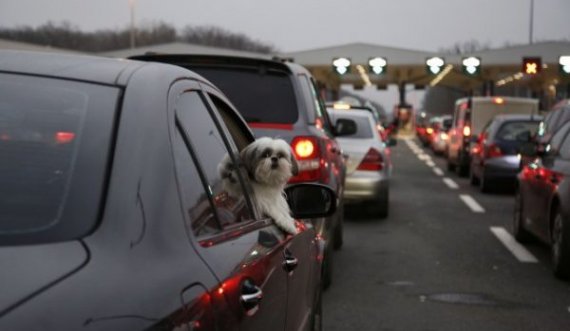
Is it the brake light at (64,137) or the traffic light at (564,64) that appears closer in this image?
the brake light at (64,137)

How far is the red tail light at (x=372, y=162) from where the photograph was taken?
47.3ft

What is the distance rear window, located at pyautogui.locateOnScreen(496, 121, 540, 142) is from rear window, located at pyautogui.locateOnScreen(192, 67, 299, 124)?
11.9m

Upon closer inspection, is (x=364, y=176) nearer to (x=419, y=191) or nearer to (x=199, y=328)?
(x=419, y=191)

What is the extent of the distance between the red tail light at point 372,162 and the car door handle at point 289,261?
414 inches

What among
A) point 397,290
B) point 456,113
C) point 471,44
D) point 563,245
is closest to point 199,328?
point 397,290

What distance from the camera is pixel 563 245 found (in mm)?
8734

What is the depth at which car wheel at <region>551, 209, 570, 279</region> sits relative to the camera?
8.70 metres

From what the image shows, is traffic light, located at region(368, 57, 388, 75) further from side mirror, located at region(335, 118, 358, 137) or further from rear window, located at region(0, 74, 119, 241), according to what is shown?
rear window, located at region(0, 74, 119, 241)

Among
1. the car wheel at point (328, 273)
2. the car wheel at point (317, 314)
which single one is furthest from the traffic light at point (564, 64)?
the car wheel at point (317, 314)

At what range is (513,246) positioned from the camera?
11672 millimetres

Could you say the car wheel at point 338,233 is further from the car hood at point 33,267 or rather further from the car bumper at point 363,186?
the car hood at point 33,267

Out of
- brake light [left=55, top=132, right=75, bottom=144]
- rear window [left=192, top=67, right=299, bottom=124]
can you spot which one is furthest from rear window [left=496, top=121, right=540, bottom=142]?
brake light [left=55, top=132, right=75, bottom=144]

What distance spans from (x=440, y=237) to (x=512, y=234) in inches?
40.8

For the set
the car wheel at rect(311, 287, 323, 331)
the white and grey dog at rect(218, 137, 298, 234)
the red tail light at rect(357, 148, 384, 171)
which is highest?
the white and grey dog at rect(218, 137, 298, 234)
